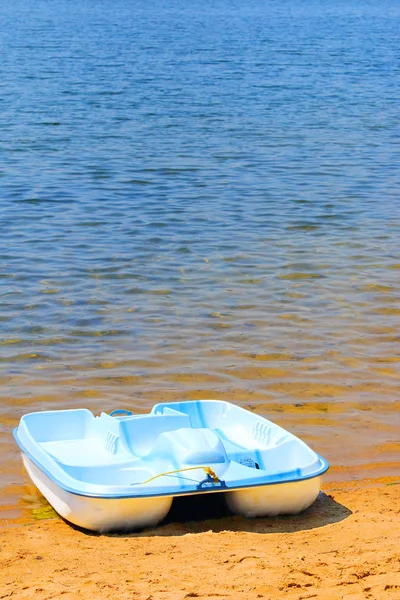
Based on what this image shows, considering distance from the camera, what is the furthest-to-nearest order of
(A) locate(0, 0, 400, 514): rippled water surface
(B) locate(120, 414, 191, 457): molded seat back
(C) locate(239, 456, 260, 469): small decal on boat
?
(A) locate(0, 0, 400, 514): rippled water surface, (B) locate(120, 414, 191, 457): molded seat back, (C) locate(239, 456, 260, 469): small decal on boat

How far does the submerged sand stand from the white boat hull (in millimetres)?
64

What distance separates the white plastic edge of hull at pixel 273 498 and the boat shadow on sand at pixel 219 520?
6cm

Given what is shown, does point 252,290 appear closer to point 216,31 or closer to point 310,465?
point 310,465

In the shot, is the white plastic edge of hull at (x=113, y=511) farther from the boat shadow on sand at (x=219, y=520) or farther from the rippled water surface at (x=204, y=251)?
the rippled water surface at (x=204, y=251)

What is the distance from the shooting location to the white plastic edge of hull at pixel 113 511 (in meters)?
4.75

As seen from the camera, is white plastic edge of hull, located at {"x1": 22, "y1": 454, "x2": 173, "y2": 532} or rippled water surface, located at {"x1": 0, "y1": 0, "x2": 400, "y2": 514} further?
rippled water surface, located at {"x1": 0, "y1": 0, "x2": 400, "y2": 514}

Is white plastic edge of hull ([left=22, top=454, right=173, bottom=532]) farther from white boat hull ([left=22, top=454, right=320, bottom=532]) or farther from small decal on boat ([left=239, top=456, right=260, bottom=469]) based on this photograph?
small decal on boat ([left=239, top=456, right=260, bottom=469])

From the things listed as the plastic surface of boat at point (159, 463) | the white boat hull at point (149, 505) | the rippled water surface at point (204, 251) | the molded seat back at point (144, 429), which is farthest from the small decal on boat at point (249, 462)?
the rippled water surface at point (204, 251)

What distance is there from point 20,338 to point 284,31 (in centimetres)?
3764

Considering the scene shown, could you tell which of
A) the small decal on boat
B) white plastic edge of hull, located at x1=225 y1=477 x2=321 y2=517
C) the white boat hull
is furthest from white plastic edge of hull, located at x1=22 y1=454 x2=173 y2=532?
the small decal on boat

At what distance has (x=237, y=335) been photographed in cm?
830

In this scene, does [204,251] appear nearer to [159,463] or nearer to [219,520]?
[159,463]

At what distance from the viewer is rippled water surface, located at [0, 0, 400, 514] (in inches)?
284

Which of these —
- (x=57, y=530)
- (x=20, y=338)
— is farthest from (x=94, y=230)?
(x=57, y=530)
